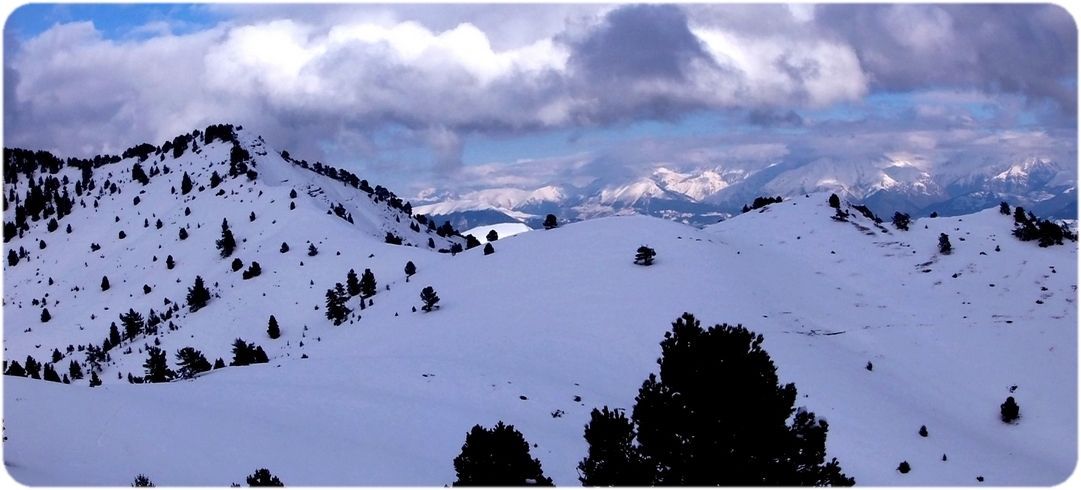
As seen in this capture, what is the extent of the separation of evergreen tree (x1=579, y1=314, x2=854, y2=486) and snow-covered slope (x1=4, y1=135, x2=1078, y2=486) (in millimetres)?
11743

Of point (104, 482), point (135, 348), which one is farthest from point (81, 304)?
point (104, 482)

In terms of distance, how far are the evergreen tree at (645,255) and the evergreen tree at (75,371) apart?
57776 mm

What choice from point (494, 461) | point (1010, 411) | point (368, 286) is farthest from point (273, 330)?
point (1010, 411)

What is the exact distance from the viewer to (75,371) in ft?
246

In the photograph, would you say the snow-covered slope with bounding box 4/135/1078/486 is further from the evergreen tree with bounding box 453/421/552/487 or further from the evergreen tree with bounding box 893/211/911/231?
the evergreen tree with bounding box 453/421/552/487

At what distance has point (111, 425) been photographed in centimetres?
3008

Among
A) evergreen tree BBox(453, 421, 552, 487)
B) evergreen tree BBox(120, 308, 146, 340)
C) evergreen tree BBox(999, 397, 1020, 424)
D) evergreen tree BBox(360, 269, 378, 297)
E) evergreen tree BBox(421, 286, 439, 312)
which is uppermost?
evergreen tree BBox(360, 269, 378, 297)

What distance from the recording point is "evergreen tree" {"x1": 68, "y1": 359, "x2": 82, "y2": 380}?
→ 73.8 metres

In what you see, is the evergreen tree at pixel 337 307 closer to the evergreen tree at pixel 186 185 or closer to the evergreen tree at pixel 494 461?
the evergreen tree at pixel 494 461

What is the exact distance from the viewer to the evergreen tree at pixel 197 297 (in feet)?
308

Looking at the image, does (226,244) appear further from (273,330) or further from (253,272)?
(273,330)

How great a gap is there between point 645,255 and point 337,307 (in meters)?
32.5

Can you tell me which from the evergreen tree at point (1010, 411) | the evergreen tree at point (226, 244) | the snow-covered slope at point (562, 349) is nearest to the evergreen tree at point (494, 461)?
the snow-covered slope at point (562, 349)

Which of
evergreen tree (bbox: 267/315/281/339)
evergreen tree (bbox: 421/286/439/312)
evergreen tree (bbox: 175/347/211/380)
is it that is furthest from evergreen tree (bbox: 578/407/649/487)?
evergreen tree (bbox: 267/315/281/339)
